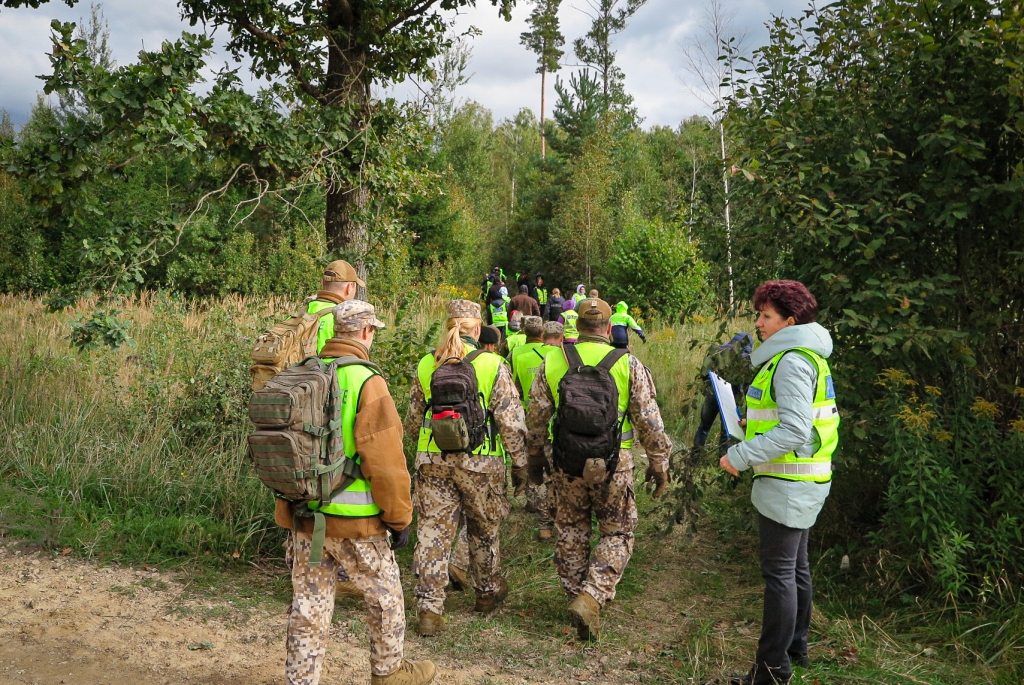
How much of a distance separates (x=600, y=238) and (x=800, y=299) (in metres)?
26.3

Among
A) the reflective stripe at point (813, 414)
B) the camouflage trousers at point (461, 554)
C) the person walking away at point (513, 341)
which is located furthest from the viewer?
the person walking away at point (513, 341)

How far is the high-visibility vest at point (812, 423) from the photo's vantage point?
3.83 meters

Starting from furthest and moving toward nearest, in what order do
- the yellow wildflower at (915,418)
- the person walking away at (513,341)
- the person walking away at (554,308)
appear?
the person walking away at (554,308)
the person walking away at (513,341)
the yellow wildflower at (915,418)

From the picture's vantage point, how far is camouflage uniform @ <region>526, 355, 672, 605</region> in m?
5.05

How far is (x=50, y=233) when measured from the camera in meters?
23.0

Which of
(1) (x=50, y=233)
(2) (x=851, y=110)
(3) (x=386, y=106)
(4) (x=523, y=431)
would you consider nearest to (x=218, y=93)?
(3) (x=386, y=106)

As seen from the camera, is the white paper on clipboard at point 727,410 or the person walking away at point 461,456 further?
the person walking away at point 461,456

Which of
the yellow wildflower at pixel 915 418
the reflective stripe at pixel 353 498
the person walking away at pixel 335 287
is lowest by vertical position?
the reflective stripe at pixel 353 498

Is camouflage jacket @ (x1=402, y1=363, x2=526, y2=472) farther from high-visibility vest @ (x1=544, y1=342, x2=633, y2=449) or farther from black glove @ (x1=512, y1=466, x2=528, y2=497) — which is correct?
high-visibility vest @ (x1=544, y1=342, x2=633, y2=449)

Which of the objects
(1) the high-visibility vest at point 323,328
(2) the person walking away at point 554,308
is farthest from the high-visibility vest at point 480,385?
(2) the person walking away at point 554,308

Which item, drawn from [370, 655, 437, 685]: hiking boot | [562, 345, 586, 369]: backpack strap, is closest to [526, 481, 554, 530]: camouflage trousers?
[562, 345, 586, 369]: backpack strap

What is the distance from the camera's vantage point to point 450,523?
519cm

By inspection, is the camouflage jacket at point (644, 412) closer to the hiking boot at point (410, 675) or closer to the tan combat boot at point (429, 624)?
the tan combat boot at point (429, 624)

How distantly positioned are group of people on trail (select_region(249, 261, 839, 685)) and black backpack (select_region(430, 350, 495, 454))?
0.01 m
